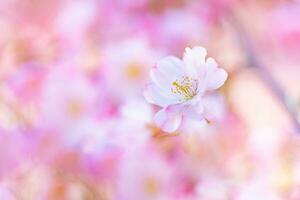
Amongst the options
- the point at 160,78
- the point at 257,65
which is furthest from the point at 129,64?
the point at 160,78

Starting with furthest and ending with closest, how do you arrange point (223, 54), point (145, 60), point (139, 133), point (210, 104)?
point (223, 54) → point (145, 60) → point (139, 133) → point (210, 104)

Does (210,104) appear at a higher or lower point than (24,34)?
lower

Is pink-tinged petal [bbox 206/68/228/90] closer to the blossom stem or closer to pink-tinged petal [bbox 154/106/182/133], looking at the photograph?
pink-tinged petal [bbox 154/106/182/133]

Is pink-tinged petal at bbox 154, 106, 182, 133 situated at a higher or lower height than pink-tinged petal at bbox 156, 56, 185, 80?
lower

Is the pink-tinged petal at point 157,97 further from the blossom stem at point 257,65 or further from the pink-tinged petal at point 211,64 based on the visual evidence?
the blossom stem at point 257,65

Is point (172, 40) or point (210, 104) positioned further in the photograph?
point (172, 40)

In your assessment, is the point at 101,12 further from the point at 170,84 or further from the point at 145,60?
the point at 170,84

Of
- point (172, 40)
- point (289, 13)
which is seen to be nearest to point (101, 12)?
point (172, 40)

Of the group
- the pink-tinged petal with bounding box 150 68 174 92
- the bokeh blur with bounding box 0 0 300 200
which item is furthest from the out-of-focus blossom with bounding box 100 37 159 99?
the pink-tinged petal with bounding box 150 68 174 92
